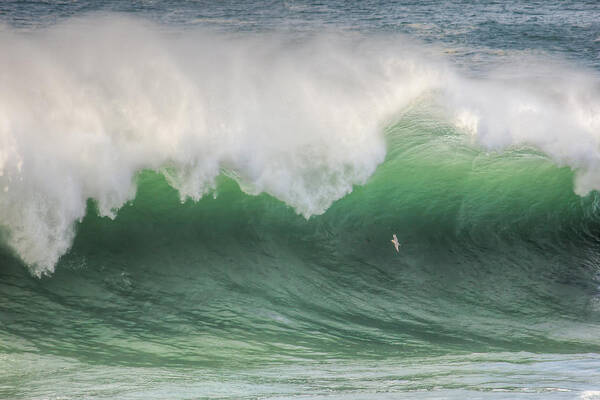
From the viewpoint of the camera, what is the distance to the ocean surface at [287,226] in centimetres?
620

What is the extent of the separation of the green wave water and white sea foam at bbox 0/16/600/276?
26 centimetres

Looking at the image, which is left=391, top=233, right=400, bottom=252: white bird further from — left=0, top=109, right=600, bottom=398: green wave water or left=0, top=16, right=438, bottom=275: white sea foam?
left=0, top=16, right=438, bottom=275: white sea foam

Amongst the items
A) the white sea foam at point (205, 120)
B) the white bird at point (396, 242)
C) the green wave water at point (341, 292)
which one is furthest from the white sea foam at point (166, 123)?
the white bird at point (396, 242)

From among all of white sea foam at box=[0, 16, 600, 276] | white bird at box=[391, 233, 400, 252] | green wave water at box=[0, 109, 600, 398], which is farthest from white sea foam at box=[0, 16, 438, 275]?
white bird at box=[391, 233, 400, 252]

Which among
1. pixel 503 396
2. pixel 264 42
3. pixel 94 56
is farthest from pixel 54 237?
pixel 264 42

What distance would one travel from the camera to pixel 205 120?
9664mm

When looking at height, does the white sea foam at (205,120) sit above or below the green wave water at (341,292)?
above

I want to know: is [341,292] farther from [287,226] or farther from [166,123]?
[166,123]

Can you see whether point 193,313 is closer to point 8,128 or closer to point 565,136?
point 8,128

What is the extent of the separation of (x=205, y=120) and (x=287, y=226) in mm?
1831

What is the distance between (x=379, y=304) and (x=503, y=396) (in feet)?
10.2

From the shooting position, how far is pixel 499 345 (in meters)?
7.00

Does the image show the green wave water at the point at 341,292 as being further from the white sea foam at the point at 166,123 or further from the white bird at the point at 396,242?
the white sea foam at the point at 166,123

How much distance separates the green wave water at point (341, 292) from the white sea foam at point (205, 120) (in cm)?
26
